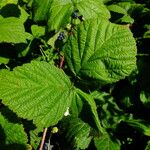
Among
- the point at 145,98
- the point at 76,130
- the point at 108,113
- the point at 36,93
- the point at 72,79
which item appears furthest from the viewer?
the point at 145,98

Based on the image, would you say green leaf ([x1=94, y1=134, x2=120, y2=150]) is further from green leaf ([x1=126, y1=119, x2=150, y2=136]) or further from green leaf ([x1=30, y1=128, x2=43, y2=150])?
green leaf ([x1=30, y1=128, x2=43, y2=150])

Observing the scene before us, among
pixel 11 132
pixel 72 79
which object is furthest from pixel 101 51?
pixel 11 132

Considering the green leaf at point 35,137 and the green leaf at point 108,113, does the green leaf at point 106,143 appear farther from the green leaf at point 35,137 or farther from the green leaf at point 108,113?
the green leaf at point 35,137

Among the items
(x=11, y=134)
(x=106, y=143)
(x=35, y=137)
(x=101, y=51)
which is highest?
(x=101, y=51)

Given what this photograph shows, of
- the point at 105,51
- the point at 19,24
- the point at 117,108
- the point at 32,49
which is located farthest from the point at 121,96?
the point at 105,51

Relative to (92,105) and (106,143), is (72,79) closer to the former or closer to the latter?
(92,105)

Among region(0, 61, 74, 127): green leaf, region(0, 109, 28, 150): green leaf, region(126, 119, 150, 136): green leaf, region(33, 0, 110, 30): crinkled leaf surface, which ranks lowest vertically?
region(126, 119, 150, 136): green leaf


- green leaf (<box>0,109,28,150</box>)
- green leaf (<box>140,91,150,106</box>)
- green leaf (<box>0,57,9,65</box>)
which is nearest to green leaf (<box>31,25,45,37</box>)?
green leaf (<box>0,57,9,65</box>)
